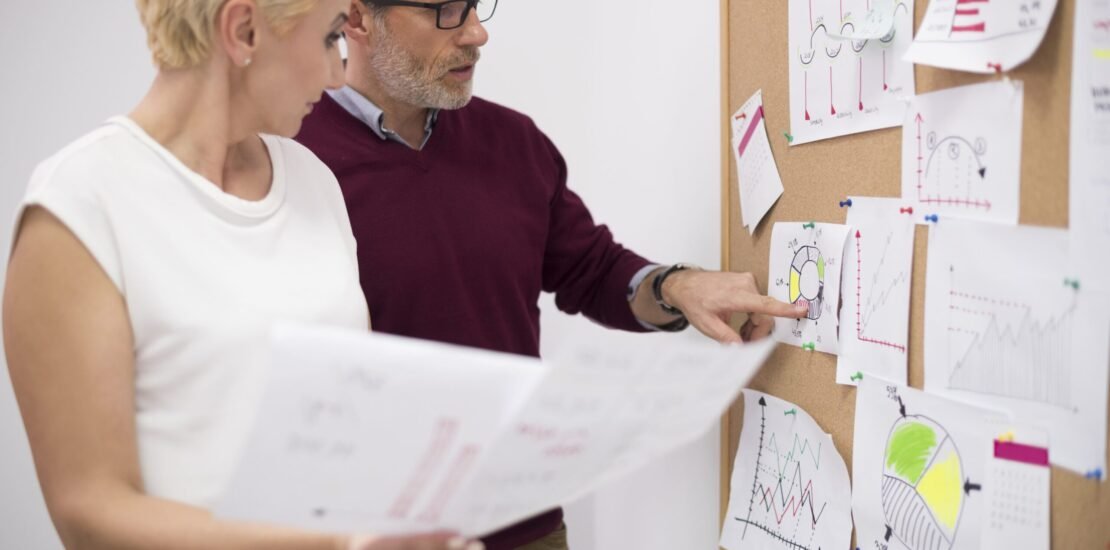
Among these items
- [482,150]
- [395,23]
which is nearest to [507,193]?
[482,150]

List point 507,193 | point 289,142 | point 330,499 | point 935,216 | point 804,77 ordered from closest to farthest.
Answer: point 330,499 → point 935,216 → point 289,142 → point 804,77 → point 507,193

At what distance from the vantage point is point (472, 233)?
1440 millimetres

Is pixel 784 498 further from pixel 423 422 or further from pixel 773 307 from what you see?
pixel 423 422

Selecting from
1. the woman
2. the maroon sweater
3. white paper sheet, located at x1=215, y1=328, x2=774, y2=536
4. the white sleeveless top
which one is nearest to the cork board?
the maroon sweater

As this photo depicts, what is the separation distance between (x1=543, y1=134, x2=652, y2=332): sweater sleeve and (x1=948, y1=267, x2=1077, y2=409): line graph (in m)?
0.65

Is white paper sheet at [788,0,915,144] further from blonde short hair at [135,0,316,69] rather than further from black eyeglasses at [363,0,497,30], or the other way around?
blonde short hair at [135,0,316,69]

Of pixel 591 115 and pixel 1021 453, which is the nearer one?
pixel 1021 453

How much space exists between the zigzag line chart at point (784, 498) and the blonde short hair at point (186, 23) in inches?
33.8

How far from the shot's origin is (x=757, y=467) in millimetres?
1413

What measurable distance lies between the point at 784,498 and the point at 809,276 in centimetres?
33

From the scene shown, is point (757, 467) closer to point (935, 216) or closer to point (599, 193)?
point (935, 216)

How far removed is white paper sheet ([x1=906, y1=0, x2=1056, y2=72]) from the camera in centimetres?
84

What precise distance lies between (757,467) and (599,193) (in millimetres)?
728

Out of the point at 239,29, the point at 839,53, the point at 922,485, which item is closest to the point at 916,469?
the point at 922,485
